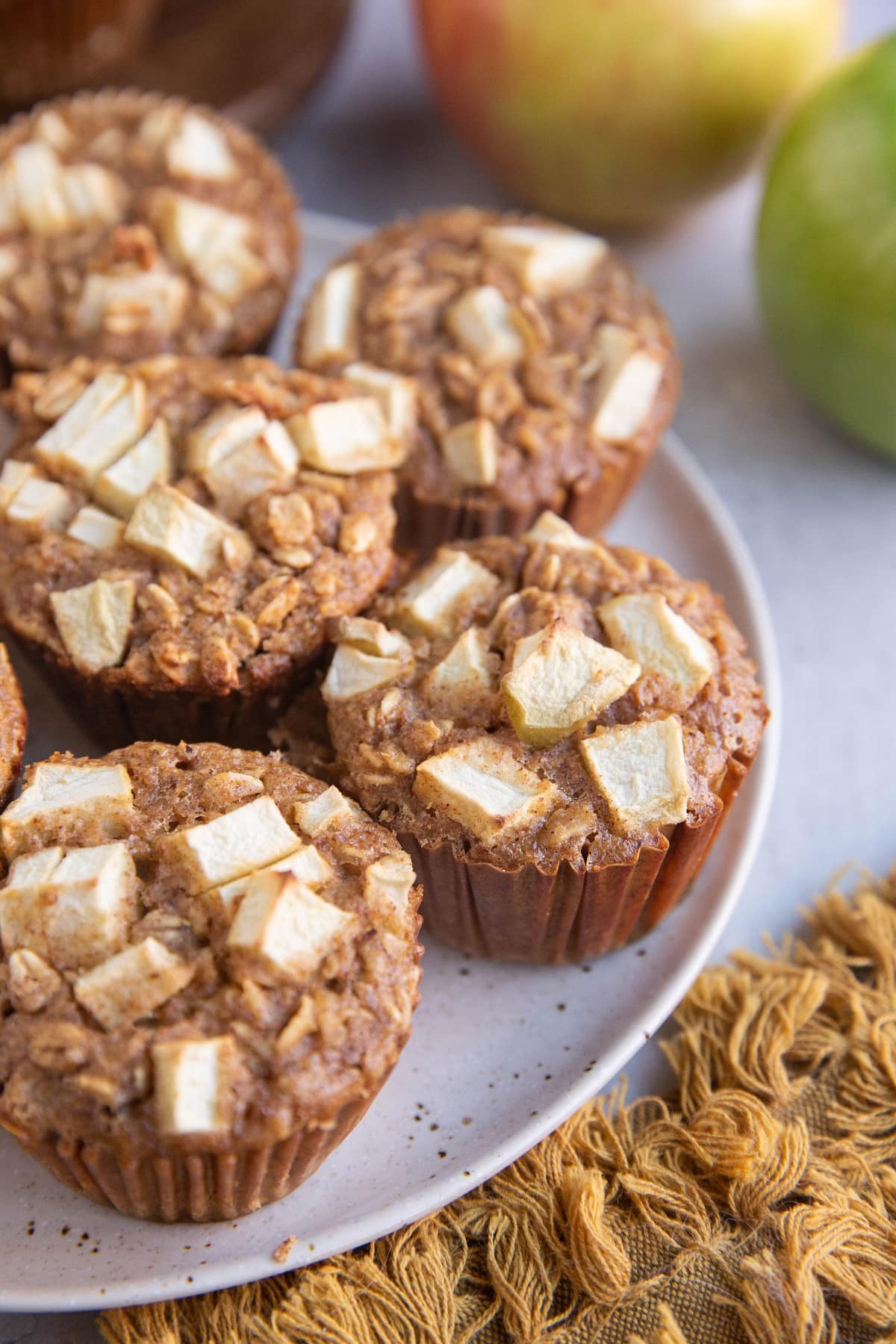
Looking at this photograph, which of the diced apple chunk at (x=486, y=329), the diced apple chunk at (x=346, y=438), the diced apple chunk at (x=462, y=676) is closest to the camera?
the diced apple chunk at (x=462, y=676)

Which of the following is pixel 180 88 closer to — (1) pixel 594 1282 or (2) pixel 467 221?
(2) pixel 467 221

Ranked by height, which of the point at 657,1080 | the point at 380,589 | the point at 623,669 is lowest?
the point at 657,1080

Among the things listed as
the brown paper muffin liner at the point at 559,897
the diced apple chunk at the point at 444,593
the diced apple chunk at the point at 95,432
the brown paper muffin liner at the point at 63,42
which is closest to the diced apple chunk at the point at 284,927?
the brown paper muffin liner at the point at 559,897

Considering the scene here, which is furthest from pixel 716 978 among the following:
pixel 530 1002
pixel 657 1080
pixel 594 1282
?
pixel 594 1282

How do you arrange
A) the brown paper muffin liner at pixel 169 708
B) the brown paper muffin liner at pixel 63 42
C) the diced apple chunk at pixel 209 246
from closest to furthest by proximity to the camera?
the brown paper muffin liner at pixel 169 708 → the diced apple chunk at pixel 209 246 → the brown paper muffin liner at pixel 63 42

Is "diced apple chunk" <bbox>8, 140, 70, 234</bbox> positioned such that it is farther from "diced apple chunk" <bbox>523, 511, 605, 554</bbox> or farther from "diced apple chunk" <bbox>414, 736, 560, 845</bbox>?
"diced apple chunk" <bbox>414, 736, 560, 845</bbox>

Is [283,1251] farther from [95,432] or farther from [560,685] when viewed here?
[95,432]

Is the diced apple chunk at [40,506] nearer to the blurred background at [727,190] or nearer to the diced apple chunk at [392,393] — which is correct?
the diced apple chunk at [392,393]
